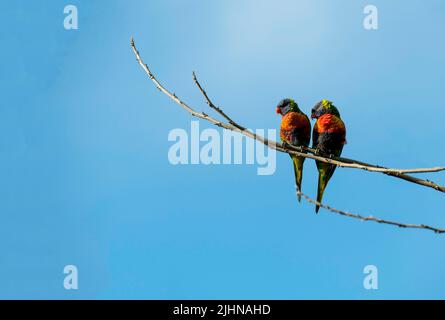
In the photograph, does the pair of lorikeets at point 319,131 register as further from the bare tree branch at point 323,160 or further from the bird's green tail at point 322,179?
the bare tree branch at point 323,160

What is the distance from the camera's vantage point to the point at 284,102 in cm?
876

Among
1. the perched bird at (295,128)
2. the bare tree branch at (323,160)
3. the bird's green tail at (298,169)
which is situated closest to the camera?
the bare tree branch at (323,160)

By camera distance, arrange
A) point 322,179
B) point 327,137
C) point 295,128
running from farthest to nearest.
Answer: point 295,128 → point 327,137 → point 322,179

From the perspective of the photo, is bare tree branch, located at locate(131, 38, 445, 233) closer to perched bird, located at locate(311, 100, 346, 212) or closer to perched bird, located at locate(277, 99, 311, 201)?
perched bird, located at locate(311, 100, 346, 212)

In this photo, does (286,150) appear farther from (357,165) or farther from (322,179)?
(322,179)

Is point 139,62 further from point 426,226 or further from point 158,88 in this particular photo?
point 426,226

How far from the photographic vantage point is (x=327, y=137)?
787 cm

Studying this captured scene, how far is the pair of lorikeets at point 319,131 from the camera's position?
7.77 meters

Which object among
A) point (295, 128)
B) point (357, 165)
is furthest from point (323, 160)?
point (295, 128)

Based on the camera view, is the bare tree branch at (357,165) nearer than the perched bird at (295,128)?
Yes

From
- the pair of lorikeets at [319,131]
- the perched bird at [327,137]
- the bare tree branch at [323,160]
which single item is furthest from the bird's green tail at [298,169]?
the bare tree branch at [323,160]

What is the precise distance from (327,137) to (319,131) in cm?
16
